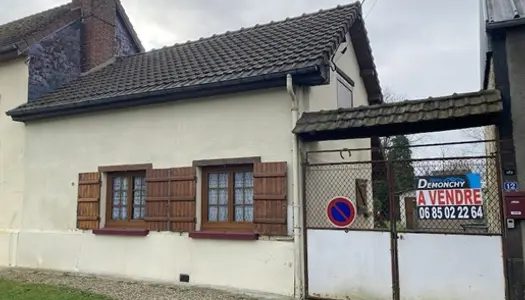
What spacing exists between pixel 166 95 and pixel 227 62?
1.45 metres

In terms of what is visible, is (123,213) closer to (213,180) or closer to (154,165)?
(154,165)

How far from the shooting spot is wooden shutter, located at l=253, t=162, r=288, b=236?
24.5 ft

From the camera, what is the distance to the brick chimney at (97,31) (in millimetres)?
12727

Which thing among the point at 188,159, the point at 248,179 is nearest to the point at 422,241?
the point at 248,179

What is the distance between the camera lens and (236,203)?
8.21 meters

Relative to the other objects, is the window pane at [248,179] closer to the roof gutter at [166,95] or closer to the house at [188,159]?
the house at [188,159]

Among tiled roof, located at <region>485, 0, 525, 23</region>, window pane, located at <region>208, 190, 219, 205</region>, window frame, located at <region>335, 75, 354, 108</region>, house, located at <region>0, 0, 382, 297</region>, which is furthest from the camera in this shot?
window frame, located at <region>335, 75, 354, 108</region>

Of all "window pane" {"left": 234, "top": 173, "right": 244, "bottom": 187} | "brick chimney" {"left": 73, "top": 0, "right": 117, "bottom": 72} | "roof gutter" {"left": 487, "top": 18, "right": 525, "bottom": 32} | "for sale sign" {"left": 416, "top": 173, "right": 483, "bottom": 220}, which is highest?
"brick chimney" {"left": 73, "top": 0, "right": 117, "bottom": 72}

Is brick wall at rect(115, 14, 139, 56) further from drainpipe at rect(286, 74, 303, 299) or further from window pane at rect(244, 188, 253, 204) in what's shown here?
drainpipe at rect(286, 74, 303, 299)

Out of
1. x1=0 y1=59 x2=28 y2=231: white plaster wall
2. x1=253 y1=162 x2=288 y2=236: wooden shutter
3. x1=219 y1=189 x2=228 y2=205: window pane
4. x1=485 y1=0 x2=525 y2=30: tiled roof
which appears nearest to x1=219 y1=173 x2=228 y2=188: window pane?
x1=219 y1=189 x2=228 y2=205: window pane

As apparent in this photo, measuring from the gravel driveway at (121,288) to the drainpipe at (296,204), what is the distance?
878 mm

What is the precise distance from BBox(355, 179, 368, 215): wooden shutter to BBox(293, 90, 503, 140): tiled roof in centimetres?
247

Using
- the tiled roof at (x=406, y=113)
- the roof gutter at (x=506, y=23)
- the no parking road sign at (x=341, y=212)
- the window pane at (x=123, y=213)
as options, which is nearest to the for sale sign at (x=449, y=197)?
the tiled roof at (x=406, y=113)

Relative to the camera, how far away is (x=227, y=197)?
8305mm
